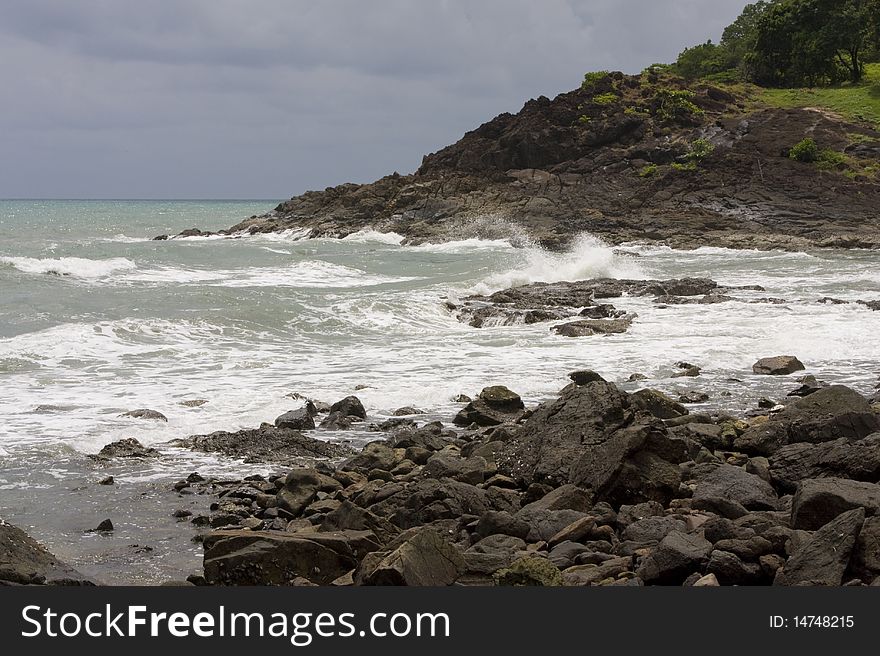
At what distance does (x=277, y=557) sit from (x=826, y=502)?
3.80 meters

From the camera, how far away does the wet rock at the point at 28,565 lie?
614 centimetres

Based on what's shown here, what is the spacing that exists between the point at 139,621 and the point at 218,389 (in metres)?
9.12

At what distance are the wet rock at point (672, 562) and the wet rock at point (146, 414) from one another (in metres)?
7.83

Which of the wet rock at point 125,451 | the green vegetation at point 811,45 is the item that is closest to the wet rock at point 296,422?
the wet rock at point 125,451

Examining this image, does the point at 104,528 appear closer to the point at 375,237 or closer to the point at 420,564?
the point at 420,564

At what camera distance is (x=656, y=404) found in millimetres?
11500

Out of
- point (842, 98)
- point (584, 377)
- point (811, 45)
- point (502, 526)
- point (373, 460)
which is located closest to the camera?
point (502, 526)

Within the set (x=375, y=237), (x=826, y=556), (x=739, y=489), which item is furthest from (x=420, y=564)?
(x=375, y=237)

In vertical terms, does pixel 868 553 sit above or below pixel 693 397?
above

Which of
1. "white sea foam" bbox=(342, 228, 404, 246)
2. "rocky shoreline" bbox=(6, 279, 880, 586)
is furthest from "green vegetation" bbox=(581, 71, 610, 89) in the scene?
"rocky shoreline" bbox=(6, 279, 880, 586)

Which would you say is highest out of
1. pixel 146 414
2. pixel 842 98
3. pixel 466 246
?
pixel 842 98

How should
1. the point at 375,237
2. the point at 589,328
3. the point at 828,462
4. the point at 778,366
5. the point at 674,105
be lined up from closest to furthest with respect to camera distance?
the point at 828,462
the point at 778,366
the point at 589,328
the point at 375,237
the point at 674,105

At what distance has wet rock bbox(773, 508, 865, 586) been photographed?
5328 millimetres

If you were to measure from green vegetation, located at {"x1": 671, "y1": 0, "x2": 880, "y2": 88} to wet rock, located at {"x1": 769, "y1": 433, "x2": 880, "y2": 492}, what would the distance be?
63.8 meters
